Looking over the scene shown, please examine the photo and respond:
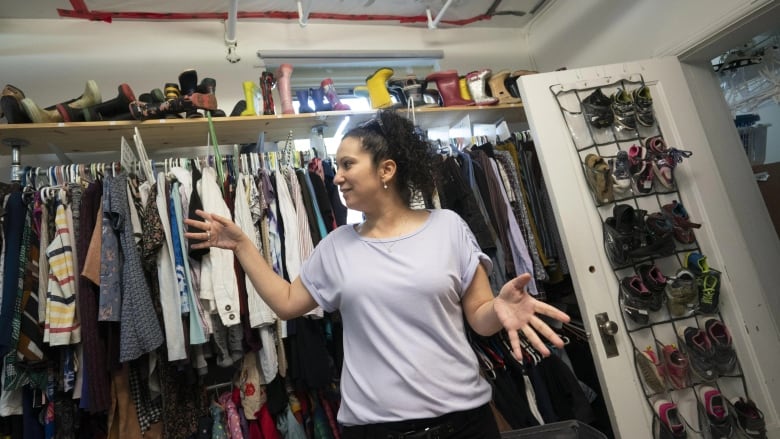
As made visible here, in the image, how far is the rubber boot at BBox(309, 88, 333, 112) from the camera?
1.89m

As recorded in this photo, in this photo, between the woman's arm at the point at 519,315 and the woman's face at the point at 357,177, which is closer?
the woman's arm at the point at 519,315

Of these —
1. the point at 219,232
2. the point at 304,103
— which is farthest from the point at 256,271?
the point at 304,103

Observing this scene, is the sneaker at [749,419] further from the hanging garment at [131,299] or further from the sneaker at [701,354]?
the hanging garment at [131,299]

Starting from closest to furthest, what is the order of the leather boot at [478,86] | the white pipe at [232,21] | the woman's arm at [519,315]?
the woman's arm at [519,315]
the white pipe at [232,21]
the leather boot at [478,86]

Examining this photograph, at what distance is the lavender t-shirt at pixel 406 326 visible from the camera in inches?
32.5

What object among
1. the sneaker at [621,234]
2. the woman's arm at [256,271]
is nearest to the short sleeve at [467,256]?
the woman's arm at [256,271]

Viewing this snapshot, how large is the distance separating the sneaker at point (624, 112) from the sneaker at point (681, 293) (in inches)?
26.5

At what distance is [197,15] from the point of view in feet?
7.06

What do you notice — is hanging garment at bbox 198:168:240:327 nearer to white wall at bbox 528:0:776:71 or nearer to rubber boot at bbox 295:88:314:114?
rubber boot at bbox 295:88:314:114

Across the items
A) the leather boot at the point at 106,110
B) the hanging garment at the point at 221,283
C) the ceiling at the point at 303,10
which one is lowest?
the hanging garment at the point at 221,283

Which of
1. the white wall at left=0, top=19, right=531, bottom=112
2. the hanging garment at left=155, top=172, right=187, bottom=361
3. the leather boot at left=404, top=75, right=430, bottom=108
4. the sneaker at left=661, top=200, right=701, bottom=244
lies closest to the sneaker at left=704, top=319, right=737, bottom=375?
the sneaker at left=661, top=200, right=701, bottom=244

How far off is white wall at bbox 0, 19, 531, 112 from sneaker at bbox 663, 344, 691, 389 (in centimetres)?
238

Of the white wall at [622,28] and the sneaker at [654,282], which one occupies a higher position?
the white wall at [622,28]

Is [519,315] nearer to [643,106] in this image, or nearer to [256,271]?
[256,271]
